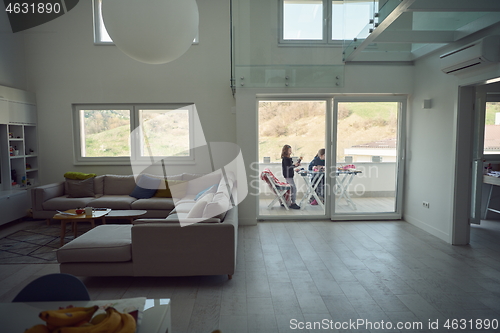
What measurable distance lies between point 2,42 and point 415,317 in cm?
717

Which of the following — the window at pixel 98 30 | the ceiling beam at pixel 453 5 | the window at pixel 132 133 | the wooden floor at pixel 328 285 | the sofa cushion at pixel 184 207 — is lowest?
the wooden floor at pixel 328 285

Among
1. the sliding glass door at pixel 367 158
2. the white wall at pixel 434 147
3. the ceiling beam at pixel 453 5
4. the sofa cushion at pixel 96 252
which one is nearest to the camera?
the ceiling beam at pixel 453 5

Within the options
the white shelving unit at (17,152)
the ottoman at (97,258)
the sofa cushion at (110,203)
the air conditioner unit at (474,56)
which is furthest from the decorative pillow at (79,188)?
the air conditioner unit at (474,56)

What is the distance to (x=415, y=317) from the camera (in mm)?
2566

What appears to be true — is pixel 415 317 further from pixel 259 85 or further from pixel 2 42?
pixel 2 42

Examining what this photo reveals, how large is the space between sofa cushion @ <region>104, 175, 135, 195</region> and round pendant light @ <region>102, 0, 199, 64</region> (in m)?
4.57

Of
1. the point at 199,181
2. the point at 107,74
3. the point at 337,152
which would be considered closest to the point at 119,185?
the point at 199,181

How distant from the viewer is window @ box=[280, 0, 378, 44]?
3.51 metres

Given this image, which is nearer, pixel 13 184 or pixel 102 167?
pixel 13 184

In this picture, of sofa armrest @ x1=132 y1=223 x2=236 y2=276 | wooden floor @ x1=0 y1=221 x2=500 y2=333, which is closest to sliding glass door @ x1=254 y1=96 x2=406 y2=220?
wooden floor @ x1=0 y1=221 x2=500 y2=333

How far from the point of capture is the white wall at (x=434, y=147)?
172 inches

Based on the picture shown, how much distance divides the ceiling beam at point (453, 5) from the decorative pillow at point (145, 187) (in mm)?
4615

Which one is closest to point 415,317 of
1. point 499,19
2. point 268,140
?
point 499,19

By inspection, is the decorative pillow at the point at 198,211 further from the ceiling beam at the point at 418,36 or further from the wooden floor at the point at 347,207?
the ceiling beam at the point at 418,36
